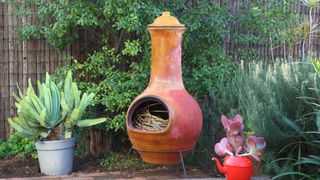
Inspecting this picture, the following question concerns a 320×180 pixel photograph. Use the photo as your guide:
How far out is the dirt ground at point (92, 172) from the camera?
14.0ft

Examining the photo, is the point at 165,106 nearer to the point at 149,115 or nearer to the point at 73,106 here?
the point at 149,115

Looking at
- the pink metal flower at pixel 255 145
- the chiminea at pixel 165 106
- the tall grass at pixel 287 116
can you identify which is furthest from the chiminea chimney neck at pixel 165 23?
the pink metal flower at pixel 255 145

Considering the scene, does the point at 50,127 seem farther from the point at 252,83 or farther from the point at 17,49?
the point at 252,83

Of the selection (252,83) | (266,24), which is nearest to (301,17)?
(266,24)

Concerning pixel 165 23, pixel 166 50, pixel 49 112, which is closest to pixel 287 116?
pixel 166 50

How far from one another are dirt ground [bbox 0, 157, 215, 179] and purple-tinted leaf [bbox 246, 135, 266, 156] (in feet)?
3.60

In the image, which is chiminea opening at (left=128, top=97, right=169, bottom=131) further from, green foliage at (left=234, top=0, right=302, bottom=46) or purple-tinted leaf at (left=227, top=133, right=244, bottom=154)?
green foliage at (left=234, top=0, right=302, bottom=46)

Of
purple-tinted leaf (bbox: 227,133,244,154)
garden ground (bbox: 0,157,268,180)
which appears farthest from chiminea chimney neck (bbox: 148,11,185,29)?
garden ground (bbox: 0,157,268,180)

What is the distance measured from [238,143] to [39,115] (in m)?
1.90

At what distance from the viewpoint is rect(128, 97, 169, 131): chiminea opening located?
404cm

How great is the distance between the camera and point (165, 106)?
3.92m

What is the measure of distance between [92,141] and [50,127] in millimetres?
1029

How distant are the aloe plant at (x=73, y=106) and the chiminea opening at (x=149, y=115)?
32 centimetres

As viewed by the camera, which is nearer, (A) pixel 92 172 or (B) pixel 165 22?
(B) pixel 165 22
